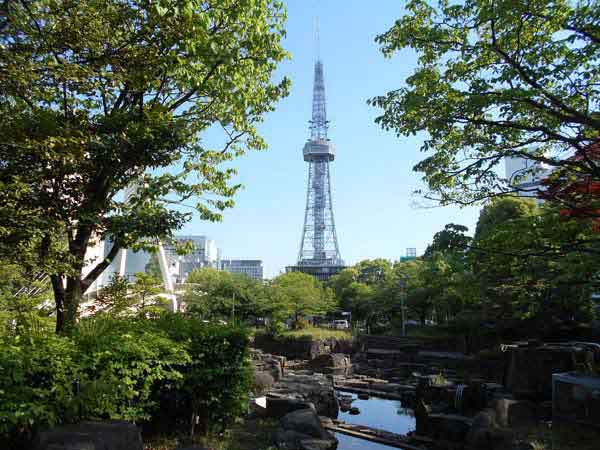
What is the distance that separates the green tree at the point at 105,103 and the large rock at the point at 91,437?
1.96 metres

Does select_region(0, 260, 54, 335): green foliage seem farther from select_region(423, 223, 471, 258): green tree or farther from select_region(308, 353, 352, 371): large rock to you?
select_region(308, 353, 352, 371): large rock

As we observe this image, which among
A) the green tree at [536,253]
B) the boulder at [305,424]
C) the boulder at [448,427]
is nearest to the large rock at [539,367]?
the boulder at [448,427]

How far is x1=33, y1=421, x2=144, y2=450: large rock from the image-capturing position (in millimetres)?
3639

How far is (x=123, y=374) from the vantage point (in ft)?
16.2

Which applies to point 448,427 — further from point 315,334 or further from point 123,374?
point 315,334

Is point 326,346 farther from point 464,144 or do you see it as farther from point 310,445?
point 464,144

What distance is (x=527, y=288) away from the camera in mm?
7762

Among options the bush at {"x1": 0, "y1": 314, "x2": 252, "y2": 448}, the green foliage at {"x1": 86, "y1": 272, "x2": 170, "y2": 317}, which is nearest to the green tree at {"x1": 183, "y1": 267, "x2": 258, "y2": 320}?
the green foliage at {"x1": 86, "y1": 272, "x2": 170, "y2": 317}

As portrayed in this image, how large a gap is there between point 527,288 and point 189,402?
20.2 ft

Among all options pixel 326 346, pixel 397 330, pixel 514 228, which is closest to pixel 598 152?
pixel 514 228

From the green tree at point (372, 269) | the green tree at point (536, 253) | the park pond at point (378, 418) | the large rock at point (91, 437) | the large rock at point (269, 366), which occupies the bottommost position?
the park pond at point (378, 418)

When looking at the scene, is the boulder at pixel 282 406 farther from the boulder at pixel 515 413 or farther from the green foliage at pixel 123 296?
the boulder at pixel 515 413

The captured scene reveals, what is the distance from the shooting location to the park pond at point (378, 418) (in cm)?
1064

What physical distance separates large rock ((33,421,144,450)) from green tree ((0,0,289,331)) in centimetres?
196
